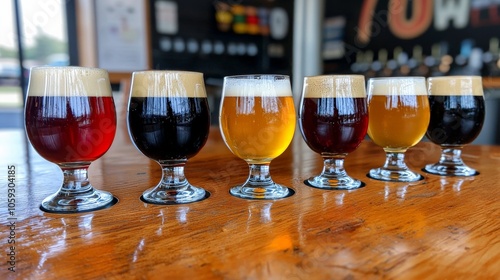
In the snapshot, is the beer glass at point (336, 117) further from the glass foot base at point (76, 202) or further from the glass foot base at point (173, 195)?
the glass foot base at point (76, 202)

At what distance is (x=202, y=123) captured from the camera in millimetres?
710

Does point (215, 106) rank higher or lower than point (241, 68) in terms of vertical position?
lower

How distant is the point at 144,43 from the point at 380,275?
4259mm

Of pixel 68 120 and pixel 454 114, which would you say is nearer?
pixel 68 120

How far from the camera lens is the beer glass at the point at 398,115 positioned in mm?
854

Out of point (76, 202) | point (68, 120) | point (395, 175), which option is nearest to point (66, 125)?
point (68, 120)

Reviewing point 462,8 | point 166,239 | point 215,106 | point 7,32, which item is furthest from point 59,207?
point 462,8

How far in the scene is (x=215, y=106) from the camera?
4.81 m

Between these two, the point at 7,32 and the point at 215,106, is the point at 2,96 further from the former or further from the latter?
the point at 215,106

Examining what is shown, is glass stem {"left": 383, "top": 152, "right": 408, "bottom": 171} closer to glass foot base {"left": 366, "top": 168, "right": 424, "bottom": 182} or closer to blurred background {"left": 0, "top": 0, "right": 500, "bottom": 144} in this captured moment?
glass foot base {"left": 366, "top": 168, "right": 424, "bottom": 182}

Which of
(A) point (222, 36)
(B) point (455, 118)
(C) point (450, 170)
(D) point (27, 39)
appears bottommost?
(C) point (450, 170)

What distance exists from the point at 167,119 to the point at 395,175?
484 mm

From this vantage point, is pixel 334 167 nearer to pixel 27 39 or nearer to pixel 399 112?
pixel 399 112

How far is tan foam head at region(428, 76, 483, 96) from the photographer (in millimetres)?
925
